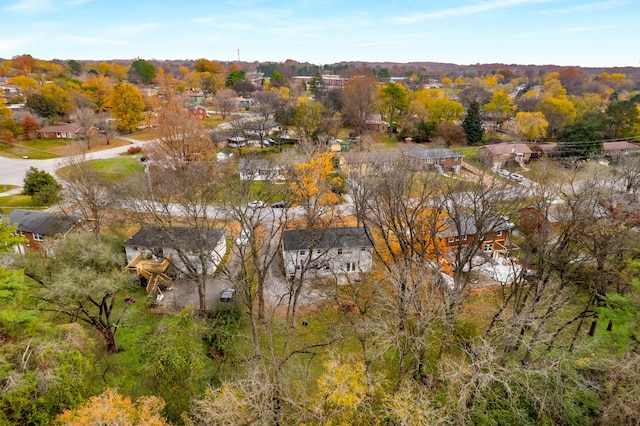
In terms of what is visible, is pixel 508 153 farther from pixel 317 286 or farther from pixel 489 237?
pixel 317 286

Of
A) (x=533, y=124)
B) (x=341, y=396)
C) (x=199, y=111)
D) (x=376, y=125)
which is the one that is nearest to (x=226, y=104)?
(x=199, y=111)

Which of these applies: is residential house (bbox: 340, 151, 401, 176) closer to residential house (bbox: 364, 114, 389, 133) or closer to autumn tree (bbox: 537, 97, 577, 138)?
residential house (bbox: 364, 114, 389, 133)

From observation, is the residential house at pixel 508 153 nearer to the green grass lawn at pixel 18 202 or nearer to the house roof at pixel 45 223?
the house roof at pixel 45 223

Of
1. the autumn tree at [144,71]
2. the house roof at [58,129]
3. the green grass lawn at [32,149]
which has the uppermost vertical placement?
the autumn tree at [144,71]

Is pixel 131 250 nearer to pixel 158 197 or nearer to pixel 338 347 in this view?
pixel 158 197

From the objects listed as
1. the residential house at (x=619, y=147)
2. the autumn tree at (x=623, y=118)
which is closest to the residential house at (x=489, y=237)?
the residential house at (x=619, y=147)
